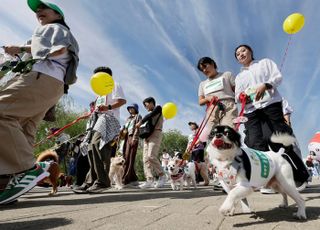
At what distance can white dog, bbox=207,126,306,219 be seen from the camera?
7.80ft

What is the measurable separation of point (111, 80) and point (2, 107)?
2.51 meters

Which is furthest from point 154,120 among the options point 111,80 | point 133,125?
point 111,80

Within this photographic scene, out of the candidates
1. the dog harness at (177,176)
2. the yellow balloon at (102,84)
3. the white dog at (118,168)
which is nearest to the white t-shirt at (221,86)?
the yellow balloon at (102,84)

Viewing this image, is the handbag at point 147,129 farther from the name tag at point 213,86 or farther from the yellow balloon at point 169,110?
the name tag at point 213,86

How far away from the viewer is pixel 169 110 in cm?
838

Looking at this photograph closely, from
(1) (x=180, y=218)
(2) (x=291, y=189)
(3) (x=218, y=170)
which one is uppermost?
(3) (x=218, y=170)

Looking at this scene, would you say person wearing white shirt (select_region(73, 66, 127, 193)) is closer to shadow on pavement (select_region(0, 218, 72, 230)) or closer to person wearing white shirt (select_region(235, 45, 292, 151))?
person wearing white shirt (select_region(235, 45, 292, 151))

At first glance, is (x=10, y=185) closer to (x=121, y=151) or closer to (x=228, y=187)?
(x=228, y=187)

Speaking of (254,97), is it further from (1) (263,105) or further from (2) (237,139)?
(2) (237,139)

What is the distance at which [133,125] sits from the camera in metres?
7.79

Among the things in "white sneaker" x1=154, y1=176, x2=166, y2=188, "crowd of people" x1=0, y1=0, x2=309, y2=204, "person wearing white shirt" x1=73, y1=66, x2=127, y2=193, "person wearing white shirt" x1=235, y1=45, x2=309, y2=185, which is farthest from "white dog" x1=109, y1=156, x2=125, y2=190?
"person wearing white shirt" x1=235, y1=45, x2=309, y2=185

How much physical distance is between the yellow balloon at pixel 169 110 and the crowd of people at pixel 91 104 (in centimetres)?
256

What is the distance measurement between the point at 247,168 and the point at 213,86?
114 inches

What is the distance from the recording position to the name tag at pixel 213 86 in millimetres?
5094
